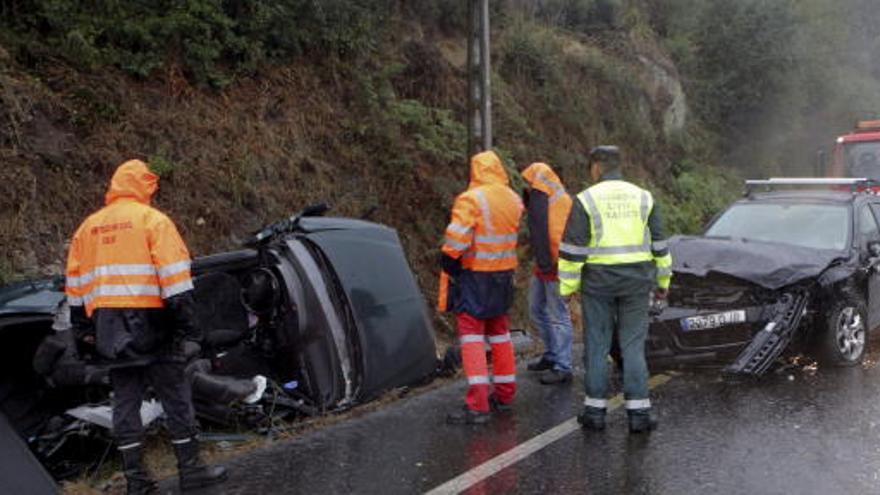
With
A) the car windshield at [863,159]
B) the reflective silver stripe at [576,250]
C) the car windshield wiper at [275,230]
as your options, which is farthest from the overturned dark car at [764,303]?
the car windshield at [863,159]

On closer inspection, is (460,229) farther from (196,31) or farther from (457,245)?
(196,31)

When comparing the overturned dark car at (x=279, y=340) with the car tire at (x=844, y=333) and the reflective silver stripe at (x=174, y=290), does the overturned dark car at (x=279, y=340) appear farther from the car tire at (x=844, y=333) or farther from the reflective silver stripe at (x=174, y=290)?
the car tire at (x=844, y=333)

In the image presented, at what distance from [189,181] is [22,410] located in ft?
11.3

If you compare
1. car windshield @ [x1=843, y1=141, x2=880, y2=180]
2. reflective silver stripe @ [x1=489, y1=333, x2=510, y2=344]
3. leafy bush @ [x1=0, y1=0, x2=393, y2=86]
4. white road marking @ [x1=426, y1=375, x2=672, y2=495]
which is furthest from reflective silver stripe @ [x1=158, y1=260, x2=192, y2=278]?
car windshield @ [x1=843, y1=141, x2=880, y2=180]

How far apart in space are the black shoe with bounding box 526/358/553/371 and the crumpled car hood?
1.33m

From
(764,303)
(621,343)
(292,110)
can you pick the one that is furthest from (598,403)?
(292,110)

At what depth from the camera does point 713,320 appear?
7.08 meters

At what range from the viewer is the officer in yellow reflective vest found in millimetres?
5594

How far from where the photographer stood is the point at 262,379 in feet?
19.8

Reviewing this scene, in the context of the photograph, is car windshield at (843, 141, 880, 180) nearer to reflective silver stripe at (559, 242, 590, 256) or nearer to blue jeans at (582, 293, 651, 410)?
blue jeans at (582, 293, 651, 410)

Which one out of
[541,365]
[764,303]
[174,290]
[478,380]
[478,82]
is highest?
[478,82]

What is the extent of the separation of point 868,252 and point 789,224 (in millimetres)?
730

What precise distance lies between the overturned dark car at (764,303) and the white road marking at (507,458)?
1.17 meters

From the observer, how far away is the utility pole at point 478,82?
9.03m
